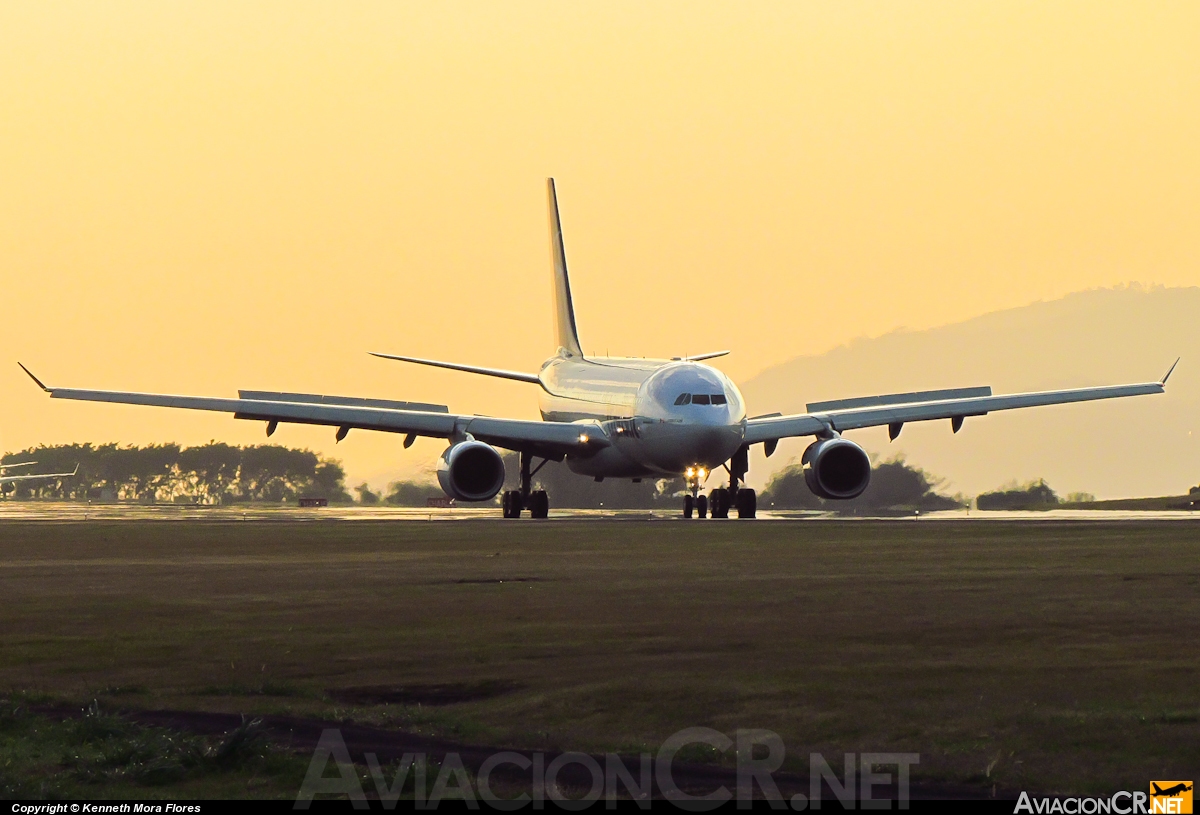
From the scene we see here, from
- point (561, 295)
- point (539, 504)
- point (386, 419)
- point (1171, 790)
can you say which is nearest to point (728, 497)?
point (539, 504)

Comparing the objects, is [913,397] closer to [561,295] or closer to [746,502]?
[746,502]

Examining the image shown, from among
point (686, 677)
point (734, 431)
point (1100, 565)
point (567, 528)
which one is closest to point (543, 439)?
point (734, 431)

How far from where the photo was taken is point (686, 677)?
42.5ft

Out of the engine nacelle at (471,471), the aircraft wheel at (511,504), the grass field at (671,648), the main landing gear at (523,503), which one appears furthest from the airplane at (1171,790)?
the aircraft wheel at (511,504)

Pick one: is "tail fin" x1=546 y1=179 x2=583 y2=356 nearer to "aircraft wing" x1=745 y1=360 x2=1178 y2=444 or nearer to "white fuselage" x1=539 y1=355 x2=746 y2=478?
"white fuselage" x1=539 y1=355 x2=746 y2=478

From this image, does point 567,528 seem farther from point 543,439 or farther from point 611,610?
point 611,610

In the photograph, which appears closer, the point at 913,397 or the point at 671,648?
the point at 671,648

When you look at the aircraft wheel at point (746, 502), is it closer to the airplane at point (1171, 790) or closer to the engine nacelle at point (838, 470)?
the engine nacelle at point (838, 470)

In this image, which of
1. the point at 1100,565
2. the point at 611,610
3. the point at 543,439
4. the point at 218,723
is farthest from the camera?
the point at 543,439

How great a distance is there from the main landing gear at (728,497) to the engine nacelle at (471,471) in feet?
17.2

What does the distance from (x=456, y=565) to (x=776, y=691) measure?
14.3 meters

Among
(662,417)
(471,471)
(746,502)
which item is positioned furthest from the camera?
(746,502)

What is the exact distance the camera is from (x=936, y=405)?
172 ft

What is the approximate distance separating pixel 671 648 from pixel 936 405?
38801 millimetres
